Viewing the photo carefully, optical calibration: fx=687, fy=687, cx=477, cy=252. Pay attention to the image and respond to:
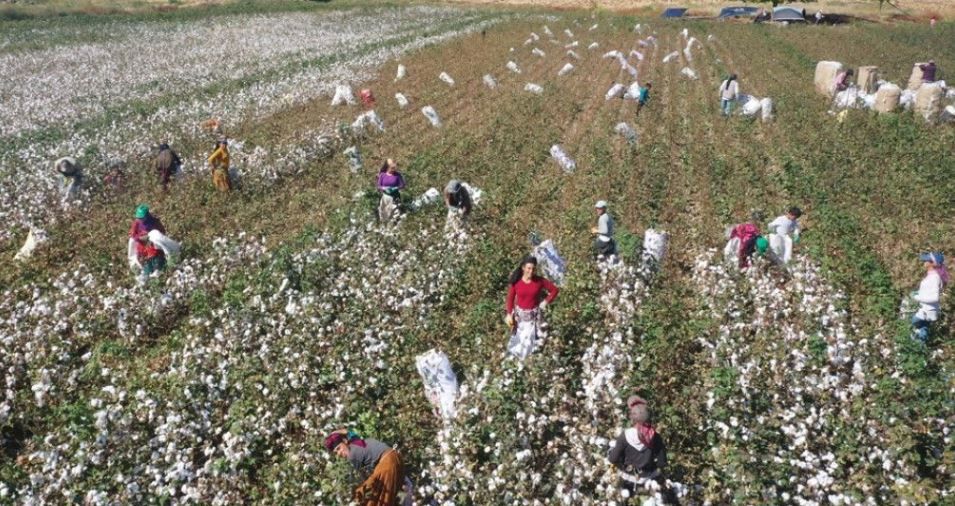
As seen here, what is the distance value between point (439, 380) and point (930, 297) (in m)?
7.19

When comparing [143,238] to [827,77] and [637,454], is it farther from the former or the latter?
[827,77]

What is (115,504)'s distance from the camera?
6.78m

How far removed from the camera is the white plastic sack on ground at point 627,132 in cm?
2117

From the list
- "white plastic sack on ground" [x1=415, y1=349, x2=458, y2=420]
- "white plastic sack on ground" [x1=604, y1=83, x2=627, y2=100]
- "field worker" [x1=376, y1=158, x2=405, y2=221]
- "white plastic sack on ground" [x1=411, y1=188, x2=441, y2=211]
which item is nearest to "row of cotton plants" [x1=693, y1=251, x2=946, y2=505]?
"white plastic sack on ground" [x1=415, y1=349, x2=458, y2=420]

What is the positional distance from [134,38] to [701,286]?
154ft

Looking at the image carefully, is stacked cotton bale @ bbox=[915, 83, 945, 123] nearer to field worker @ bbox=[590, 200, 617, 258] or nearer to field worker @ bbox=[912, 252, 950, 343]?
field worker @ bbox=[912, 252, 950, 343]

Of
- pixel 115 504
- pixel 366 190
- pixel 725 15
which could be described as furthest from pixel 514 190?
pixel 725 15

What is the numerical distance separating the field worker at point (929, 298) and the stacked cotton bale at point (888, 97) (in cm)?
1672

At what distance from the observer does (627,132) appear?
856 inches

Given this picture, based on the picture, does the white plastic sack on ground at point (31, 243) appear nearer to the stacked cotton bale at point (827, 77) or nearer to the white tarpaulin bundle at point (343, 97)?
the white tarpaulin bundle at point (343, 97)

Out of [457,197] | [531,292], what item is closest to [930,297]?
[531,292]

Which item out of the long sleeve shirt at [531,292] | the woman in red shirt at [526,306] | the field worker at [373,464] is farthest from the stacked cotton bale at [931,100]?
the field worker at [373,464]

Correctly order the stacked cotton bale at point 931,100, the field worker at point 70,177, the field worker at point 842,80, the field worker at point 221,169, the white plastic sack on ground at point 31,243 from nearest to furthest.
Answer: the white plastic sack on ground at point 31,243
the field worker at point 70,177
the field worker at point 221,169
the stacked cotton bale at point 931,100
the field worker at point 842,80

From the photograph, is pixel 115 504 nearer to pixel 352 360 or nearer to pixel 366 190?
pixel 352 360
